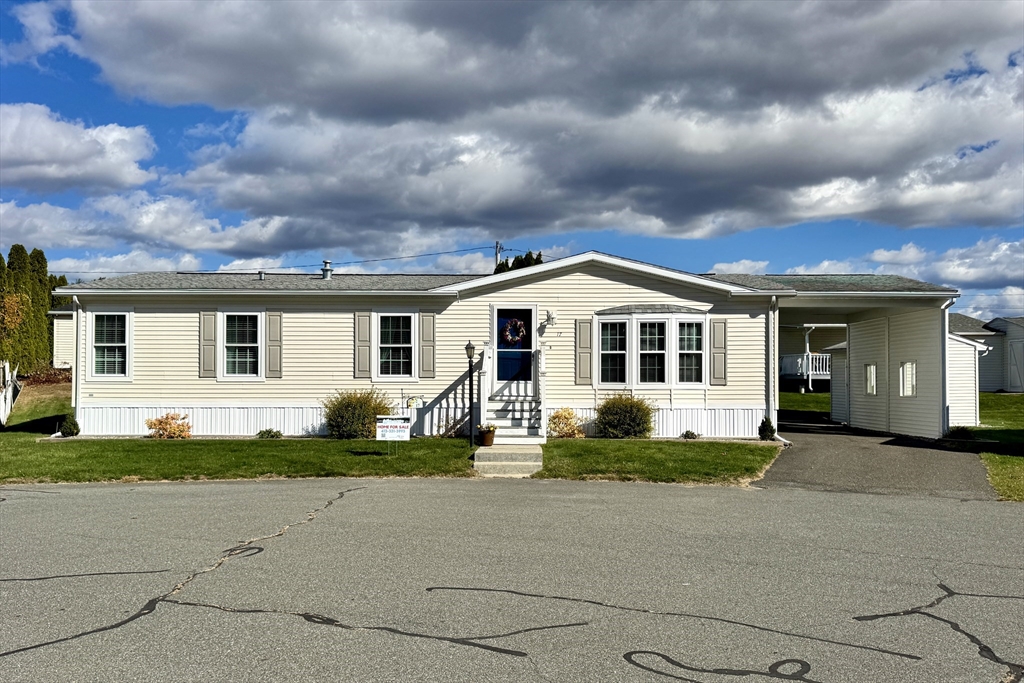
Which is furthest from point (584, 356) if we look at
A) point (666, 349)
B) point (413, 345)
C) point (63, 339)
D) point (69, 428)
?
point (63, 339)

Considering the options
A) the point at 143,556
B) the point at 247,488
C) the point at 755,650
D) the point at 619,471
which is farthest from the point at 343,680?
the point at 619,471

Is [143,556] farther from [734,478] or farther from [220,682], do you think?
[734,478]

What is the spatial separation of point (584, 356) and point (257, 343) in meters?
7.44

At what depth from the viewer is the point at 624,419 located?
752 inches

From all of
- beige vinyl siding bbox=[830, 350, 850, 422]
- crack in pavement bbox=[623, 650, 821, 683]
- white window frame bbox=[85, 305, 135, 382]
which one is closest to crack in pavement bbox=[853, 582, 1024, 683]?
crack in pavement bbox=[623, 650, 821, 683]

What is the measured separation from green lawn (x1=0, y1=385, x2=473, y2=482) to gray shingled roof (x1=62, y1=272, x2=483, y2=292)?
3440 millimetres

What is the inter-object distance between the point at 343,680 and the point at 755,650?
2496 millimetres

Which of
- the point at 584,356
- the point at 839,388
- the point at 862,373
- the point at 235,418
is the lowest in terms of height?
the point at 235,418

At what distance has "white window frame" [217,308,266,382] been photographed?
20.1m

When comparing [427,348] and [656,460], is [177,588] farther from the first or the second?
[427,348]

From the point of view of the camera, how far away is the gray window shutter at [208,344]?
20.0 m

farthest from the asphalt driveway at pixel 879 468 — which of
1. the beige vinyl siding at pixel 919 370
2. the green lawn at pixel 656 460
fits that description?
the beige vinyl siding at pixel 919 370

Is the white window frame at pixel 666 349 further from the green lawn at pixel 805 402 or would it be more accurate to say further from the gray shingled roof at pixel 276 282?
the green lawn at pixel 805 402

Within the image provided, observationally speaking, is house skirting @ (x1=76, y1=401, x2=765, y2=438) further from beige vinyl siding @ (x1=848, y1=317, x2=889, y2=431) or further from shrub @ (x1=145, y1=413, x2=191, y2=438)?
beige vinyl siding @ (x1=848, y1=317, x2=889, y2=431)
